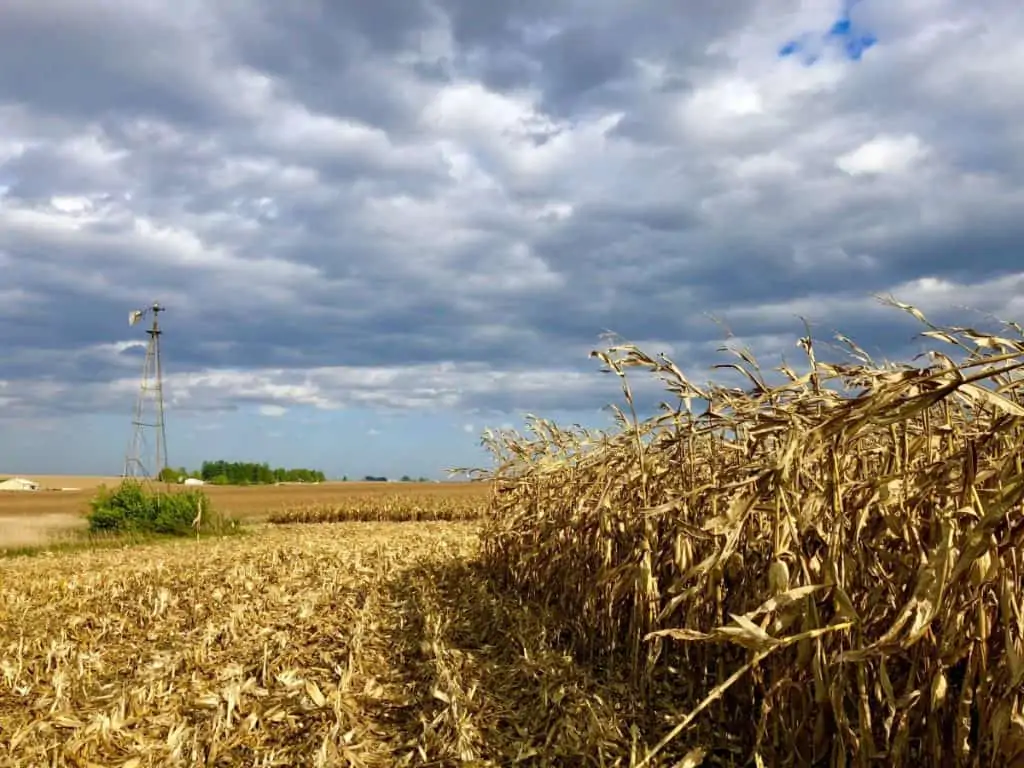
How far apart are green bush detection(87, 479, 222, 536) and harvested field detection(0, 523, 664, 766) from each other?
9.76 meters

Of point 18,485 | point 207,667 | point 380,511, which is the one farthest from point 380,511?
point 18,485

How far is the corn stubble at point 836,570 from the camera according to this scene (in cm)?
262

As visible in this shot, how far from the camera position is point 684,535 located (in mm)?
4879

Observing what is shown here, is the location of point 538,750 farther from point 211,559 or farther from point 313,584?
point 211,559

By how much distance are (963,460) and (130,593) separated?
27.6 ft

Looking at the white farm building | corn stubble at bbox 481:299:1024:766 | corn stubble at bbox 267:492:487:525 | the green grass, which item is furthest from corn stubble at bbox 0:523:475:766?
the white farm building

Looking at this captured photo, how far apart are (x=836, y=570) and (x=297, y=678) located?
3745 mm

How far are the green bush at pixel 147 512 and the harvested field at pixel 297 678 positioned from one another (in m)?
9.76

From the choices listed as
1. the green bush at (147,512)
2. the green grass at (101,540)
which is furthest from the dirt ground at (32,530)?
the green bush at (147,512)

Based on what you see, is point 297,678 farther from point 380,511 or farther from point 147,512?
point 380,511

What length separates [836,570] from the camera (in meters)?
3.57

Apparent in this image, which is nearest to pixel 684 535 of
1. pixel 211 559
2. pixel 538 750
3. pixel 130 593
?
pixel 538 750

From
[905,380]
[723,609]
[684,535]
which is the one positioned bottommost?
[723,609]

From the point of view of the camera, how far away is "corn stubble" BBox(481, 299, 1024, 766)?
2.62 metres
